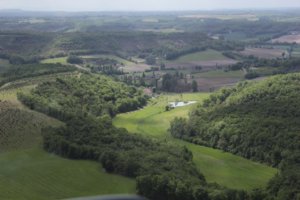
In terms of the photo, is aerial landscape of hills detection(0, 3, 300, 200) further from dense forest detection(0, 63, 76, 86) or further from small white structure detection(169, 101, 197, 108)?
dense forest detection(0, 63, 76, 86)

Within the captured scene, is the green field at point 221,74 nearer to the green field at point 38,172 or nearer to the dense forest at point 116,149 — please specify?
the dense forest at point 116,149

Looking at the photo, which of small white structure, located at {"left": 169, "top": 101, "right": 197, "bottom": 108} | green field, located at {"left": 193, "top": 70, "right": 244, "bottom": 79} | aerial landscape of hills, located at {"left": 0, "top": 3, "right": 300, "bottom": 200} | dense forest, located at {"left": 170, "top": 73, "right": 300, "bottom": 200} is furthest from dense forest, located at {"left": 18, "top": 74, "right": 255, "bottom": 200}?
green field, located at {"left": 193, "top": 70, "right": 244, "bottom": 79}

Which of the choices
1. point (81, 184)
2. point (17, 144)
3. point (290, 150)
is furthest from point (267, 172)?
point (17, 144)

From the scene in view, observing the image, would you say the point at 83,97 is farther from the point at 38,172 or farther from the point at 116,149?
the point at 38,172

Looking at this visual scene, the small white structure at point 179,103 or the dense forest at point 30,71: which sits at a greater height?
the dense forest at point 30,71

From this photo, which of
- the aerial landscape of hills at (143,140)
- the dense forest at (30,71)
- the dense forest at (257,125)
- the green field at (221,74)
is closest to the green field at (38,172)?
the aerial landscape of hills at (143,140)

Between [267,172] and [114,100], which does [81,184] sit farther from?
[114,100]
